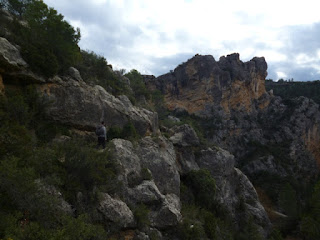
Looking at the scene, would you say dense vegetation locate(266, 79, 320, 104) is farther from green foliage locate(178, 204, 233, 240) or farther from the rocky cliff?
green foliage locate(178, 204, 233, 240)

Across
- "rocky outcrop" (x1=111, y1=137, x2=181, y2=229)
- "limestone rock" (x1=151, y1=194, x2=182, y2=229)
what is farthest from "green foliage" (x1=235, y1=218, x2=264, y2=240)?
"limestone rock" (x1=151, y1=194, x2=182, y2=229)

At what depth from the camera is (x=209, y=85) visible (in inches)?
2692

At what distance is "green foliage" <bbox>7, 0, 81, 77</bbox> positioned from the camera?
44.0 feet

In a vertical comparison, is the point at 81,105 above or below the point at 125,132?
above

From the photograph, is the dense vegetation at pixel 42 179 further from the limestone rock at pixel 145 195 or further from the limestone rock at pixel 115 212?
the limestone rock at pixel 145 195

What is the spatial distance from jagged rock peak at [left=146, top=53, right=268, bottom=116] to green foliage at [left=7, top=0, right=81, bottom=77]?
170 ft

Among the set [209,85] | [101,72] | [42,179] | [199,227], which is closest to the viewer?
[42,179]

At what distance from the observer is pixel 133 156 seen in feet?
46.1

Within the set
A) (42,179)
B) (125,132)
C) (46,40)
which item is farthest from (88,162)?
(46,40)

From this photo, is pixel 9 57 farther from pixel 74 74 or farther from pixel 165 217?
pixel 165 217

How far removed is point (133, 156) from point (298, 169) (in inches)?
2374

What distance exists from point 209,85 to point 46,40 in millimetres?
57214

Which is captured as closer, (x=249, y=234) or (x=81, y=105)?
(x=81, y=105)

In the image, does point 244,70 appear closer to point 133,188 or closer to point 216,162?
point 216,162
